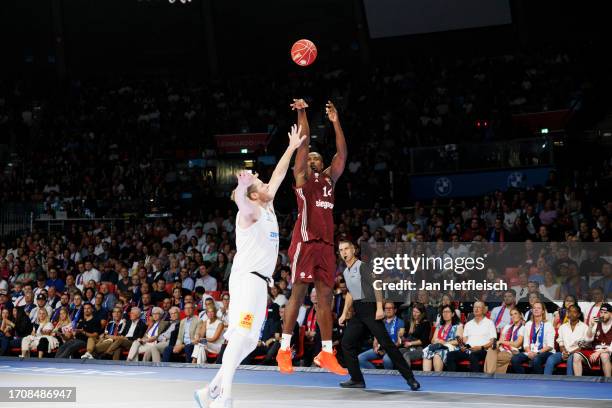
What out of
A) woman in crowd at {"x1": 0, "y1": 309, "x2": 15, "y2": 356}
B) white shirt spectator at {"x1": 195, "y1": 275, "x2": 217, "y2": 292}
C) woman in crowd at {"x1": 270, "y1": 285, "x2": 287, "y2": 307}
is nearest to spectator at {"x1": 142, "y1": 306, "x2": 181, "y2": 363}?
white shirt spectator at {"x1": 195, "y1": 275, "x2": 217, "y2": 292}

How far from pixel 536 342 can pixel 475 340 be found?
2.86ft

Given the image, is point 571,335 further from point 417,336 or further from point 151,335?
point 151,335

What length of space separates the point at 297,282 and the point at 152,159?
61.1 ft

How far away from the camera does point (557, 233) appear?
14297mm

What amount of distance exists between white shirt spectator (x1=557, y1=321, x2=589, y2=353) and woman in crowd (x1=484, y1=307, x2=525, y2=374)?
559 millimetres

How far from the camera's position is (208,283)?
1620cm

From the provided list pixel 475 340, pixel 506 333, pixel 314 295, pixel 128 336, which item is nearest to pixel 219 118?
pixel 128 336

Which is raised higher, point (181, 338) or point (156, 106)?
point (156, 106)

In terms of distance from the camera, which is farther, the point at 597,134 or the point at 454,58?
the point at 454,58

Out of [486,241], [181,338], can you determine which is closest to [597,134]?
[486,241]

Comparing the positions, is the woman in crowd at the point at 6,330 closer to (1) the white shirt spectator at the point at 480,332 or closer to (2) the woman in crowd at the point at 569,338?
(1) the white shirt spectator at the point at 480,332

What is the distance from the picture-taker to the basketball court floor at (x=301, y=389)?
8.86 m

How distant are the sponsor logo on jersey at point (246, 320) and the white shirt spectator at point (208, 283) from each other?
8.57m

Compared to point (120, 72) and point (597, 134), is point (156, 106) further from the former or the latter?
point (597, 134)
